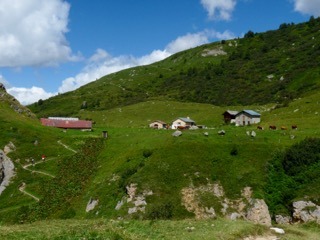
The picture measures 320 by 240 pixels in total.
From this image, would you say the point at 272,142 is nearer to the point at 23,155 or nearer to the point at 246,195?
the point at 246,195

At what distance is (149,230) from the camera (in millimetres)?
25016

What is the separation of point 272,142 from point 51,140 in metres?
49.9

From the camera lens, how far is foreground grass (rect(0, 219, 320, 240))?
2023 cm

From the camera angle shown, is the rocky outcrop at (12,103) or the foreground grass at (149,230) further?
the rocky outcrop at (12,103)

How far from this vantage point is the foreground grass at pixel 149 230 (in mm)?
20234

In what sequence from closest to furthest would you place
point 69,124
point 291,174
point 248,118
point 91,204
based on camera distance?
point 91,204 < point 291,174 < point 248,118 < point 69,124

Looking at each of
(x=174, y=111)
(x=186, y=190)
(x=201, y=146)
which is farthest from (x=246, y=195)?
(x=174, y=111)

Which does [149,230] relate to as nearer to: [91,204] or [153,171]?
[91,204]

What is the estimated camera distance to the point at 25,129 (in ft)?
305

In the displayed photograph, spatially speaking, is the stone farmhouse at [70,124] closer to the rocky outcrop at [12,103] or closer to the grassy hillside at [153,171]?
the rocky outcrop at [12,103]

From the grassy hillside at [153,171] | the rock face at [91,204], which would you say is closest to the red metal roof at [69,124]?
the grassy hillside at [153,171]

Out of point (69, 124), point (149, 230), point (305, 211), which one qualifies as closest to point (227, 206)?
point (305, 211)

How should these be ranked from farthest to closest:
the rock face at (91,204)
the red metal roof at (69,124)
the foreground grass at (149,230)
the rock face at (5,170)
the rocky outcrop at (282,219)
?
the red metal roof at (69,124)
the rock face at (5,170)
the rock face at (91,204)
the rocky outcrop at (282,219)
the foreground grass at (149,230)

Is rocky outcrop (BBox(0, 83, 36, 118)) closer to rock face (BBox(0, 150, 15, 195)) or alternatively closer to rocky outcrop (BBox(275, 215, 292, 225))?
rock face (BBox(0, 150, 15, 195))
